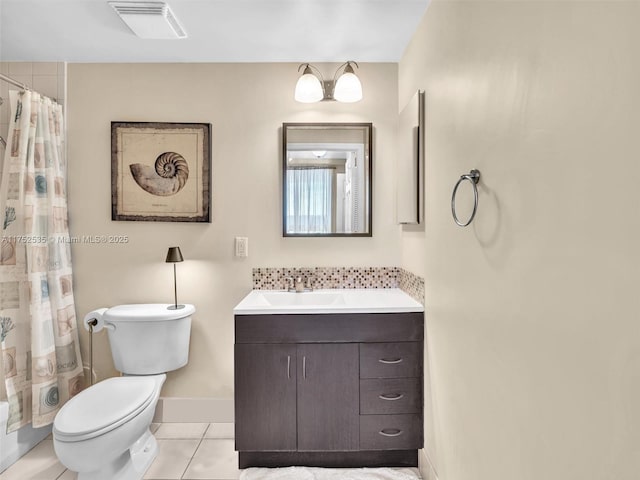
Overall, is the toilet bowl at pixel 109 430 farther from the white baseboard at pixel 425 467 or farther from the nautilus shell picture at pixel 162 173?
the white baseboard at pixel 425 467

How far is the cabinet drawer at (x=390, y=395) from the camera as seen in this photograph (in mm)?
1939

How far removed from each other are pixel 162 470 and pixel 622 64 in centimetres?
244

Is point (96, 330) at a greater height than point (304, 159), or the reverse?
point (304, 159)

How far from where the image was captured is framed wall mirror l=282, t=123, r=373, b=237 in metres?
2.45

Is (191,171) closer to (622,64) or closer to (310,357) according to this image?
(310,357)

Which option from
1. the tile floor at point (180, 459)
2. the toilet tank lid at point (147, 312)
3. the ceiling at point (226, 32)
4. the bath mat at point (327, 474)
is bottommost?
the tile floor at point (180, 459)

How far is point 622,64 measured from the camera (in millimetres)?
697

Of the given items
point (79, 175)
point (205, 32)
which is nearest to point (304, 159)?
point (205, 32)

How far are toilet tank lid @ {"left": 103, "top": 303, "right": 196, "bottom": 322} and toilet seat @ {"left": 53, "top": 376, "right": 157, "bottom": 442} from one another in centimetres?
33

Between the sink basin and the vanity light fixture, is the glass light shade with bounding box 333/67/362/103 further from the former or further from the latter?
the sink basin

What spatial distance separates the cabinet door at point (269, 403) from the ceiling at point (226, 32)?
1674mm

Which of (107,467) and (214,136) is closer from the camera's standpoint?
(107,467)

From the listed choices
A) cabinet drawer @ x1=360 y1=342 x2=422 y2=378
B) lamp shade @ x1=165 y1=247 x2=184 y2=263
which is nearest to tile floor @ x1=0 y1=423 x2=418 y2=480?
cabinet drawer @ x1=360 y1=342 x2=422 y2=378

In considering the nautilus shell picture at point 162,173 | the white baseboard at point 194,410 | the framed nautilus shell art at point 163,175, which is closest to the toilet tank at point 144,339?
the white baseboard at point 194,410
